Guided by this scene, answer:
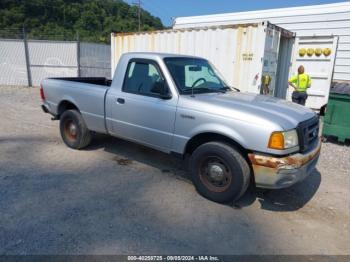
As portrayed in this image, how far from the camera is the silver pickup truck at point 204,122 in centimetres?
333

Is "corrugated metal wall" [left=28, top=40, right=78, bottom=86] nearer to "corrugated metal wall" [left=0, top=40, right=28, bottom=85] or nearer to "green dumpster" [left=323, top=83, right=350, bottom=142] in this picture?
"corrugated metal wall" [left=0, top=40, right=28, bottom=85]

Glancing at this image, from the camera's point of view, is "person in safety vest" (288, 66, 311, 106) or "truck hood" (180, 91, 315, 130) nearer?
"truck hood" (180, 91, 315, 130)

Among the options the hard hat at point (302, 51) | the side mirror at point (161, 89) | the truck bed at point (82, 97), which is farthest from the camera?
the hard hat at point (302, 51)

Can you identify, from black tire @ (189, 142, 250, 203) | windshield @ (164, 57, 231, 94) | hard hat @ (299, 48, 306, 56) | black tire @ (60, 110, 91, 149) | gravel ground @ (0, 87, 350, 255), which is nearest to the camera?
gravel ground @ (0, 87, 350, 255)

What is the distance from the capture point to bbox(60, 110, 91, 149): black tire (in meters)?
5.33

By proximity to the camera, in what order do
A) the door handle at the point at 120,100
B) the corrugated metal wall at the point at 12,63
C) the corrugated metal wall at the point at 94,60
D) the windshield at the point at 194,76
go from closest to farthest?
1. the windshield at the point at 194,76
2. the door handle at the point at 120,100
3. the corrugated metal wall at the point at 12,63
4. the corrugated metal wall at the point at 94,60

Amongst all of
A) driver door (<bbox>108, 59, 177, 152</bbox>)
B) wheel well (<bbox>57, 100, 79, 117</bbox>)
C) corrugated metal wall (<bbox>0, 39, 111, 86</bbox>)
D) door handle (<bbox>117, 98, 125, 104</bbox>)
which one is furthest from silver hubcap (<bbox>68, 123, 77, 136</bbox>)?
corrugated metal wall (<bbox>0, 39, 111, 86</bbox>)

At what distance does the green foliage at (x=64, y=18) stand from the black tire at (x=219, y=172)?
104 feet

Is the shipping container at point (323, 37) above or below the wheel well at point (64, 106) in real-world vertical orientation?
above

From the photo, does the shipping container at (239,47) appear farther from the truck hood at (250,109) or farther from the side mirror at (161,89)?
the side mirror at (161,89)

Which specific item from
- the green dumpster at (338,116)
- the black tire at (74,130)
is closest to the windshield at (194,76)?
the black tire at (74,130)

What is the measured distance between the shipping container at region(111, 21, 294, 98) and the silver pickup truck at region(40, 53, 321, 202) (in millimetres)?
2941

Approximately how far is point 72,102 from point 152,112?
1.98m

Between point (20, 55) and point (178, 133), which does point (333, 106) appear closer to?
point (178, 133)
